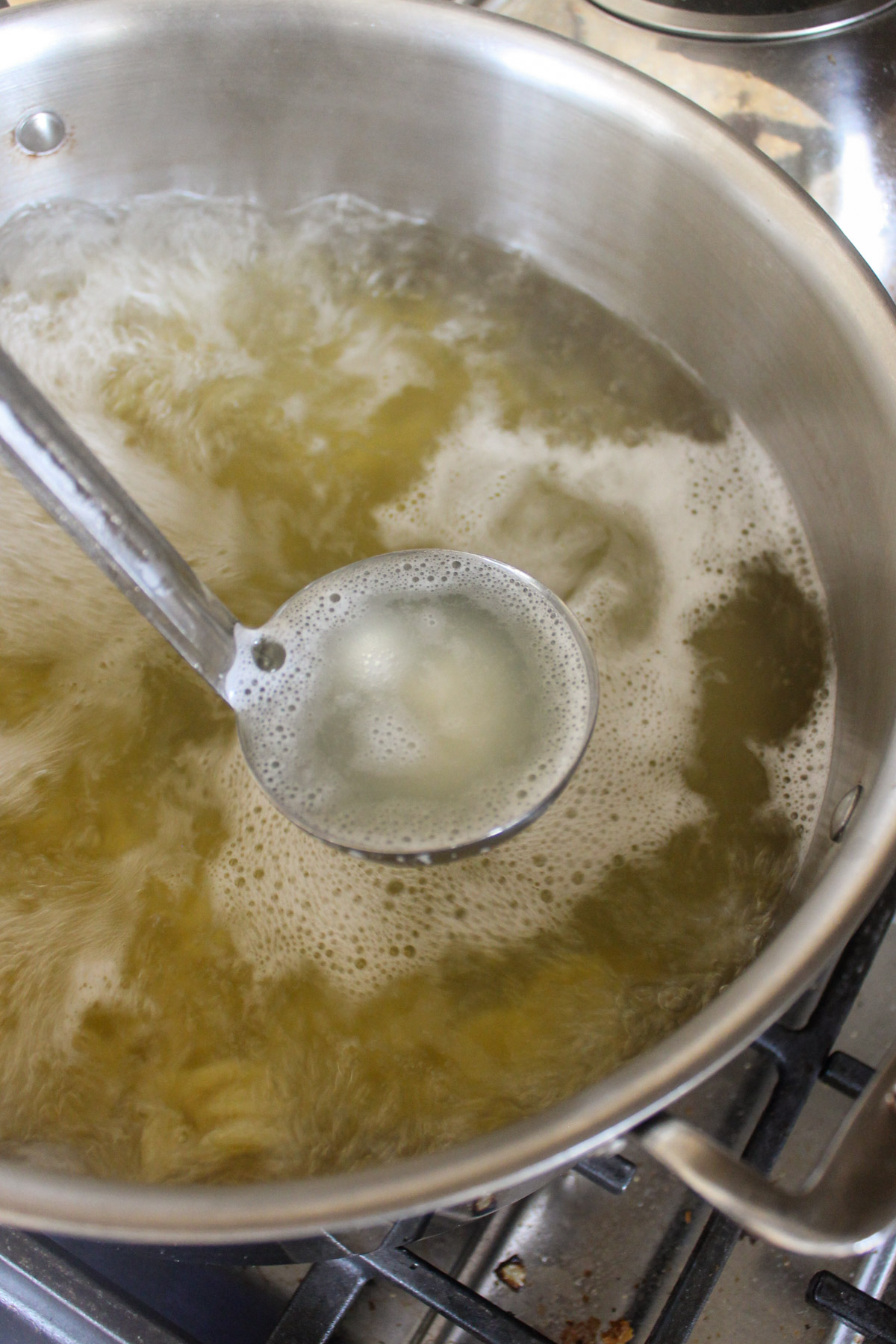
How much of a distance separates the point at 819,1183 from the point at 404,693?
1.22 feet

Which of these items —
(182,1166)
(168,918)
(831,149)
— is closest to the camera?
(182,1166)

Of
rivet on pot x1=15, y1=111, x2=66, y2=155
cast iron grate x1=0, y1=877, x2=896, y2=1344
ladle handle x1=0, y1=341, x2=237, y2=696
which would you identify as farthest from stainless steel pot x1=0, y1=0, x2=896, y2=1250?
ladle handle x1=0, y1=341, x2=237, y2=696

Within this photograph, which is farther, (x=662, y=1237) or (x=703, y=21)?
(x=703, y=21)

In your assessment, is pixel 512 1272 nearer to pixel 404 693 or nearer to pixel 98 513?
pixel 404 693

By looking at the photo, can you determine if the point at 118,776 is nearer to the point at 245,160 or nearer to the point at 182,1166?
the point at 182,1166

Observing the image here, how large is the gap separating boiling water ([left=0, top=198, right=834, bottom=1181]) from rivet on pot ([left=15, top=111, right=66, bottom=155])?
0.05 m

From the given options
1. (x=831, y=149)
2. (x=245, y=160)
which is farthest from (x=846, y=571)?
(x=245, y=160)

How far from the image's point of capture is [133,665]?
0.77 meters

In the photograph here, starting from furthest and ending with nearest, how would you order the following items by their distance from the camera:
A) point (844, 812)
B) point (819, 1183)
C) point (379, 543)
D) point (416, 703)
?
1. point (379, 543)
2. point (416, 703)
3. point (844, 812)
4. point (819, 1183)

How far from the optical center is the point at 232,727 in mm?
748

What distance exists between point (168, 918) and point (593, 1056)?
0.29 metres

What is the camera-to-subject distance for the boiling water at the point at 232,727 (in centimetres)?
62

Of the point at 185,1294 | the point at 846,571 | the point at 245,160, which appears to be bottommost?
→ the point at 185,1294

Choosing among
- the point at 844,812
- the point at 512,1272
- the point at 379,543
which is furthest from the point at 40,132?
the point at 512,1272
